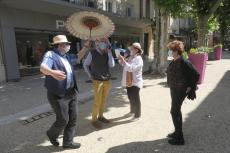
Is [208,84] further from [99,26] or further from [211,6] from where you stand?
[211,6]

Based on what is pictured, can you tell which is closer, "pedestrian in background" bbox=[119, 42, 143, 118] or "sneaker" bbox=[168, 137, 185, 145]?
"sneaker" bbox=[168, 137, 185, 145]

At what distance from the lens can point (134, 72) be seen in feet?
18.0

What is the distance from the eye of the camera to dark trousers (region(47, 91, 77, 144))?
153 inches

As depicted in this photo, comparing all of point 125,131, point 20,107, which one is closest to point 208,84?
point 125,131

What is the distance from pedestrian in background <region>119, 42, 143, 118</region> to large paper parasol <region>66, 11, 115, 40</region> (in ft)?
2.29

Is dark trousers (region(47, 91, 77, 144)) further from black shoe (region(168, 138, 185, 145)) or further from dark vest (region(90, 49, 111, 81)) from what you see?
black shoe (region(168, 138, 185, 145))

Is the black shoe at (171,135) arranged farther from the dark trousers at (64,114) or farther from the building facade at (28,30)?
the building facade at (28,30)

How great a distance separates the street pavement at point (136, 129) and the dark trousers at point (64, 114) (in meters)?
0.29

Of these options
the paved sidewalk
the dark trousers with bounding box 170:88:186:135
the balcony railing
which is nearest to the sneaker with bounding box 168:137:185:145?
Result: the dark trousers with bounding box 170:88:186:135

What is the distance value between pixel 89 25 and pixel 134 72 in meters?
1.45

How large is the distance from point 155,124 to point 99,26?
92.5 inches

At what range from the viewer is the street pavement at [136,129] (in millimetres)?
4219

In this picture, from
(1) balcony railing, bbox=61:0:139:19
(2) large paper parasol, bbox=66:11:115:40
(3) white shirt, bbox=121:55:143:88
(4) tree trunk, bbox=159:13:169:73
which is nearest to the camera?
(2) large paper parasol, bbox=66:11:115:40

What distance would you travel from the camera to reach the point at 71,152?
13.4 feet
